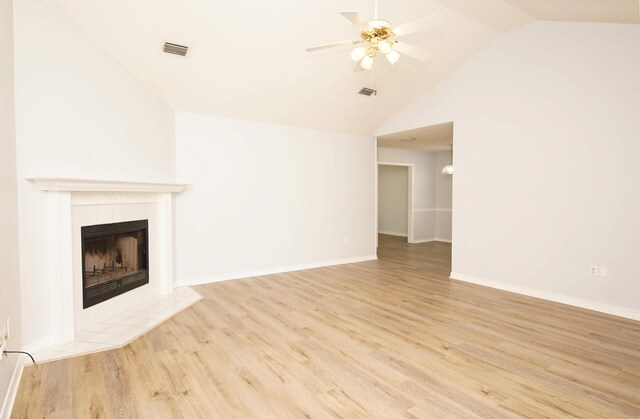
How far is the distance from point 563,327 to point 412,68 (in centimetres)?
387

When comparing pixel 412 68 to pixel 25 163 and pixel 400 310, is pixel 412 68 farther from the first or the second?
pixel 25 163

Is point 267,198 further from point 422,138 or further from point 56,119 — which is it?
point 422,138

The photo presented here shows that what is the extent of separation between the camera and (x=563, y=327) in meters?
3.36

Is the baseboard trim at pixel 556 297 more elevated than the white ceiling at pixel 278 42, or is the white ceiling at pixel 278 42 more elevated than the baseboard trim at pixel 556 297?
the white ceiling at pixel 278 42

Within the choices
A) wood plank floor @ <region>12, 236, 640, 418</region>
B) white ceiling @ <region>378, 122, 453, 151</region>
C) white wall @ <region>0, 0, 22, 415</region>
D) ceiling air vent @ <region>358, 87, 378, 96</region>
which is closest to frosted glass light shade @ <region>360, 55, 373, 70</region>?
ceiling air vent @ <region>358, 87, 378, 96</region>

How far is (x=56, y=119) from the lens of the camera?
301 cm

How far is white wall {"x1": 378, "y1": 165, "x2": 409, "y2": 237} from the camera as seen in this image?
1026 cm

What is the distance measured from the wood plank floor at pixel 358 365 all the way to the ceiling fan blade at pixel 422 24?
2.56 m

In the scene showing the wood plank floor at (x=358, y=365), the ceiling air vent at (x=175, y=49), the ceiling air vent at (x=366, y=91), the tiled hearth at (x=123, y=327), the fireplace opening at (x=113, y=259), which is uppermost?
the ceiling air vent at (x=366, y=91)

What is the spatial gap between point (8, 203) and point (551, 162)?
5.58 metres

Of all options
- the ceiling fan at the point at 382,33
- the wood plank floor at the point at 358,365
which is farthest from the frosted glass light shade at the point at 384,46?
the wood plank floor at the point at 358,365

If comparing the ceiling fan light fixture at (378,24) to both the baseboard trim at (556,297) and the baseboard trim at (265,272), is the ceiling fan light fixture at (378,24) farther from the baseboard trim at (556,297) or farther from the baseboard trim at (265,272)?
the baseboard trim at (265,272)

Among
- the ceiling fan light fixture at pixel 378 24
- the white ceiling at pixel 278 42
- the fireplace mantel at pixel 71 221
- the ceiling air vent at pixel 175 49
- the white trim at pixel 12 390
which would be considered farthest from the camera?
the ceiling air vent at pixel 175 49

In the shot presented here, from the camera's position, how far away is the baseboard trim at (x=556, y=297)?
12.1ft
